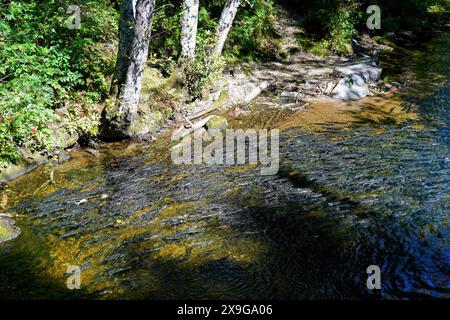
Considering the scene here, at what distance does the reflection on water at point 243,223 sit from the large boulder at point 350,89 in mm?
3632

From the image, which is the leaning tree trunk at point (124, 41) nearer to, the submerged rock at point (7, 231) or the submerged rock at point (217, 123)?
the submerged rock at point (217, 123)

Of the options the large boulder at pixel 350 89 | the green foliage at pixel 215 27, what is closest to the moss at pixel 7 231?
the green foliage at pixel 215 27

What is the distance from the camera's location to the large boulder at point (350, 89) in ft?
44.3

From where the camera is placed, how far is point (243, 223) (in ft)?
21.2

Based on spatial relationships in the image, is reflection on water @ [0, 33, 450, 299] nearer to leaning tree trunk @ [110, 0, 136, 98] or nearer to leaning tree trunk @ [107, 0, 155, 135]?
leaning tree trunk @ [107, 0, 155, 135]

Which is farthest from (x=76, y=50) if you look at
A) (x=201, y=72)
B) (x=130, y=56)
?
(x=201, y=72)

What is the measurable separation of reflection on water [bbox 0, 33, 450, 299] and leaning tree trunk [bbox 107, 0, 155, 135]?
0.90 metres

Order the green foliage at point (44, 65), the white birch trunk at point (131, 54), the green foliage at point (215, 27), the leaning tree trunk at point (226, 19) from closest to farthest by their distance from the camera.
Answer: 1. the green foliage at point (44, 65)
2. the white birch trunk at point (131, 54)
3. the green foliage at point (215, 27)
4. the leaning tree trunk at point (226, 19)

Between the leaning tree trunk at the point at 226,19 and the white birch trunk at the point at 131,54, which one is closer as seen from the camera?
the white birch trunk at the point at 131,54

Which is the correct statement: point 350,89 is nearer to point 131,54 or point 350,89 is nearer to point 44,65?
point 131,54

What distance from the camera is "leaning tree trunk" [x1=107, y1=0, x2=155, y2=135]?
9.36m

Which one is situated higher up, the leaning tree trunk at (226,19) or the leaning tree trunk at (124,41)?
the leaning tree trunk at (226,19)
